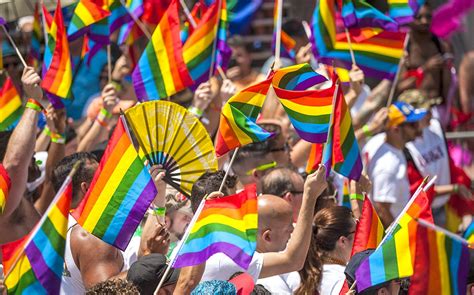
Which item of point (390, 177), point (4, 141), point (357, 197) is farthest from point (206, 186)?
point (390, 177)

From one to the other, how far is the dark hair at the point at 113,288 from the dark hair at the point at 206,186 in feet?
3.90

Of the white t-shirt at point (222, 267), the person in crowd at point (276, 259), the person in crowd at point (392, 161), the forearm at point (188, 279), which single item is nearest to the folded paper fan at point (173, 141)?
the person in crowd at point (276, 259)

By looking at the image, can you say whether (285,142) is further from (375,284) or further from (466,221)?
(375,284)

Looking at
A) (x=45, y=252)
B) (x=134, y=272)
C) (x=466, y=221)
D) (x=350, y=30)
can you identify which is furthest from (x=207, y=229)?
(x=466, y=221)

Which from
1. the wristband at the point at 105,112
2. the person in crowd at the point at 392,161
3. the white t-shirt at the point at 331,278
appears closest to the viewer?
the white t-shirt at the point at 331,278

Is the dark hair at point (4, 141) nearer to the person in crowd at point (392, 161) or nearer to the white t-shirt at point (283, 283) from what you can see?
the white t-shirt at point (283, 283)

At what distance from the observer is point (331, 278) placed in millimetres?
7246

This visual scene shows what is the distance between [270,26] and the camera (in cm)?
1483

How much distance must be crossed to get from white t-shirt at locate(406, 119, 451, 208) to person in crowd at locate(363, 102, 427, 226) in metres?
0.19

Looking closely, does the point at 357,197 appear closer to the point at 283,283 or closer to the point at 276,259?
the point at 283,283

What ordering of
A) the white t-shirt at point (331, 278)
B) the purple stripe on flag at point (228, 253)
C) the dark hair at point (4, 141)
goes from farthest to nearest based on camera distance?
the dark hair at point (4, 141)
the white t-shirt at point (331, 278)
the purple stripe on flag at point (228, 253)

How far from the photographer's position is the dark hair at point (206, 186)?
7.20 m

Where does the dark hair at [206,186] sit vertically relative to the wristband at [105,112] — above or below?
above

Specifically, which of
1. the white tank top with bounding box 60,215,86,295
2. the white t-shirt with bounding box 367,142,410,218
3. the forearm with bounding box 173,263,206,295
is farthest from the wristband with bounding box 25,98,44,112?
the white t-shirt with bounding box 367,142,410,218
